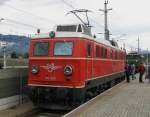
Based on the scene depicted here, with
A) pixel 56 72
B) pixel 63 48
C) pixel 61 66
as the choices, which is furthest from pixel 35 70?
pixel 63 48

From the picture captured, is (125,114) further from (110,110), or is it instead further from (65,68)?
(65,68)

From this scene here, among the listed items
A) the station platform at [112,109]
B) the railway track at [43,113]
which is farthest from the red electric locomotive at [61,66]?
the station platform at [112,109]

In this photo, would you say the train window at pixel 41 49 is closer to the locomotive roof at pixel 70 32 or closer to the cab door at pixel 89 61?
the locomotive roof at pixel 70 32

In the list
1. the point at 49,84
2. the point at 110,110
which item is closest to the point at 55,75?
the point at 49,84

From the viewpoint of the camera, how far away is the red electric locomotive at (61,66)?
15.5 metres

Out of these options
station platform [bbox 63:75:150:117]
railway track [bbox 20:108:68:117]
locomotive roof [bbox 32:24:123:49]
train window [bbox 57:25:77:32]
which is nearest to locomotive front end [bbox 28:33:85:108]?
locomotive roof [bbox 32:24:123:49]

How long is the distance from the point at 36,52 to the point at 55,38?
3.59ft

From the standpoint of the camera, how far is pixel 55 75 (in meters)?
15.8

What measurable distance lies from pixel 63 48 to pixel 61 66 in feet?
2.76

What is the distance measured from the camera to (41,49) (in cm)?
1642

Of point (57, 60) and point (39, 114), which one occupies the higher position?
point (57, 60)

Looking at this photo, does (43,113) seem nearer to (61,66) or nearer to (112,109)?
(61,66)

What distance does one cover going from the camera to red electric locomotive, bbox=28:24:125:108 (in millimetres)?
15547

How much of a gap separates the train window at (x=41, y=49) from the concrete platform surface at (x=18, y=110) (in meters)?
2.41
